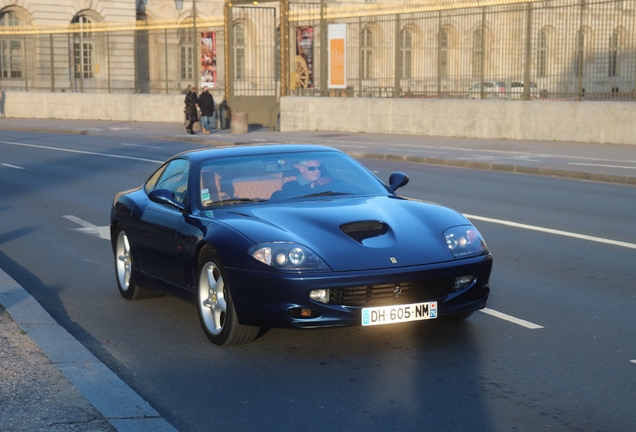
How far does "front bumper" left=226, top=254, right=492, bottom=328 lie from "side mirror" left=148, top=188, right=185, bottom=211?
111 centimetres

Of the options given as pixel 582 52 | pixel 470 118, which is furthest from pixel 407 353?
pixel 470 118

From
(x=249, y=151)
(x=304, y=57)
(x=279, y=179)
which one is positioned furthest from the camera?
(x=304, y=57)

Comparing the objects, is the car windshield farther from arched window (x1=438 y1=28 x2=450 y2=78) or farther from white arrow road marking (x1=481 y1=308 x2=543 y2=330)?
arched window (x1=438 y1=28 x2=450 y2=78)

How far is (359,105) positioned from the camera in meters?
34.5

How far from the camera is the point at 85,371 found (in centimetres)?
566

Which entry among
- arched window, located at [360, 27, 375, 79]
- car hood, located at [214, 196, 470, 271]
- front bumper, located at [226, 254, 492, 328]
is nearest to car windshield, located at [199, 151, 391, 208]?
car hood, located at [214, 196, 470, 271]

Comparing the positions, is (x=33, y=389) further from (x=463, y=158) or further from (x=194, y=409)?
(x=463, y=158)

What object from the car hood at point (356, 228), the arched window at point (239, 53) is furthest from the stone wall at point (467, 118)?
the car hood at point (356, 228)

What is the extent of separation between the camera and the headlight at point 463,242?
6383 mm

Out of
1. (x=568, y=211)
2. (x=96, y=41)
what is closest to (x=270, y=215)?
(x=568, y=211)

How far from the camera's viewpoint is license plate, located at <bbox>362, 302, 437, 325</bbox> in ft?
19.7

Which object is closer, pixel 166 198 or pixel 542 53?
pixel 166 198

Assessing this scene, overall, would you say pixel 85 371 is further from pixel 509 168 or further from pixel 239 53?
pixel 239 53

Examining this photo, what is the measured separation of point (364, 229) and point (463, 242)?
2.10 ft
